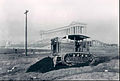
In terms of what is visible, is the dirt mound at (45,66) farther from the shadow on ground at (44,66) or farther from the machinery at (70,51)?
the machinery at (70,51)

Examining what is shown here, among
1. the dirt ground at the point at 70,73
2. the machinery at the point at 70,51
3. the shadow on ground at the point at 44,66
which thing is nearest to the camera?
the dirt ground at the point at 70,73

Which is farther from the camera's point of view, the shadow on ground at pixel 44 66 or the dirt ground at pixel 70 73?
the shadow on ground at pixel 44 66

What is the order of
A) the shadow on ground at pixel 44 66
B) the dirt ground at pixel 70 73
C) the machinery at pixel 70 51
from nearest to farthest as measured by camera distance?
the dirt ground at pixel 70 73 → the shadow on ground at pixel 44 66 → the machinery at pixel 70 51

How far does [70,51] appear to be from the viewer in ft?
73.3

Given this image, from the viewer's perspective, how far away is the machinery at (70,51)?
66.7 ft

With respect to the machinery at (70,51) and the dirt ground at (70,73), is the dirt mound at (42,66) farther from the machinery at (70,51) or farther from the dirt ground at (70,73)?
the machinery at (70,51)

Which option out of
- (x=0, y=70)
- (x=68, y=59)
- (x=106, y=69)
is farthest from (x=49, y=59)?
(x=106, y=69)

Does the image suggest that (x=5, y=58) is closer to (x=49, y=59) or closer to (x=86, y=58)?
(x=49, y=59)

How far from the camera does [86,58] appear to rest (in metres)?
21.1

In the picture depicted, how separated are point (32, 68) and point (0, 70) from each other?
12.5 ft

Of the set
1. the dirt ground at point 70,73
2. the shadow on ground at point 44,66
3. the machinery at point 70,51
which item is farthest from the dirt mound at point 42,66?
the machinery at point 70,51

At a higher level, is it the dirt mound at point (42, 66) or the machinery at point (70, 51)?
the machinery at point (70, 51)

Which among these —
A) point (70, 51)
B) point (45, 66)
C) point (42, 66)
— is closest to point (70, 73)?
point (45, 66)

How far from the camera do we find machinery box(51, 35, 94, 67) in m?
20.3
